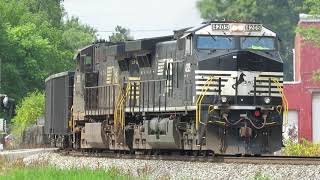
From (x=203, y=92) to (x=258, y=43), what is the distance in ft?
7.14

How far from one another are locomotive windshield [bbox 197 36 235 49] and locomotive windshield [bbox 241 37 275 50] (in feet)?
1.06

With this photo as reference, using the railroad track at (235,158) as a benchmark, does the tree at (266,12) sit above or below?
above

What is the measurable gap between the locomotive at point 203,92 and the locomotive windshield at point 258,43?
0.03m

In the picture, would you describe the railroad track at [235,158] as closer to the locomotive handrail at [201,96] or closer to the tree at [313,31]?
the locomotive handrail at [201,96]

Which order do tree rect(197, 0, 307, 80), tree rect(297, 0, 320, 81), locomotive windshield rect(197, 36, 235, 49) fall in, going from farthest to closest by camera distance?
1. tree rect(197, 0, 307, 80)
2. tree rect(297, 0, 320, 81)
3. locomotive windshield rect(197, 36, 235, 49)

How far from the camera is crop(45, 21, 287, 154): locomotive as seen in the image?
20.8 metres

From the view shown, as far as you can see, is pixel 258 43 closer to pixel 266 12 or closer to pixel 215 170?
pixel 215 170

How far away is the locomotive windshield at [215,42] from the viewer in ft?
69.9

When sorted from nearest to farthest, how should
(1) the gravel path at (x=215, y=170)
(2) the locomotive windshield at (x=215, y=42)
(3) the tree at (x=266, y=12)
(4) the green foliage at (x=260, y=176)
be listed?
(4) the green foliage at (x=260, y=176) → (1) the gravel path at (x=215, y=170) → (2) the locomotive windshield at (x=215, y=42) → (3) the tree at (x=266, y=12)

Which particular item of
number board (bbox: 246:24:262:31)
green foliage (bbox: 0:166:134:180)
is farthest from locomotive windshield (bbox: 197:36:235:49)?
green foliage (bbox: 0:166:134:180)

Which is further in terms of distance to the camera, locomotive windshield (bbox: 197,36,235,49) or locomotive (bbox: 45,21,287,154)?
locomotive windshield (bbox: 197,36,235,49)

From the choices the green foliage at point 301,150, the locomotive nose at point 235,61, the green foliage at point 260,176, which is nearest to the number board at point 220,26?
the locomotive nose at point 235,61

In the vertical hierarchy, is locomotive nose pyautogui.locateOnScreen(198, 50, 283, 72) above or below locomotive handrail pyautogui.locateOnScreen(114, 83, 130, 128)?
above

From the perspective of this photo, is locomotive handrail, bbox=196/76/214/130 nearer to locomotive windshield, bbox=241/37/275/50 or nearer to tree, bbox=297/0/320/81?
locomotive windshield, bbox=241/37/275/50
